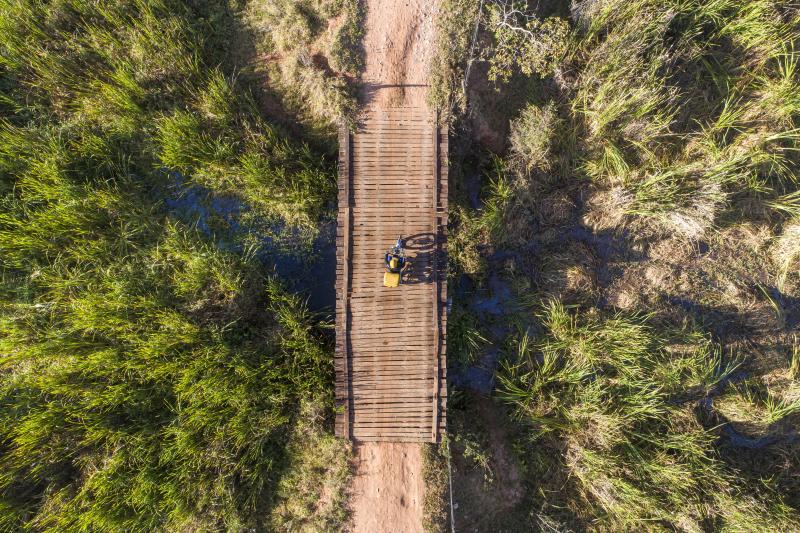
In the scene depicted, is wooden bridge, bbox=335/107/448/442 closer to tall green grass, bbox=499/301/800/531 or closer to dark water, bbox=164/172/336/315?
dark water, bbox=164/172/336/315

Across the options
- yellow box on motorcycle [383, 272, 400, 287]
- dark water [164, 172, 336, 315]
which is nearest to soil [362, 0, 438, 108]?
dark water [164, 172, 336, 315]

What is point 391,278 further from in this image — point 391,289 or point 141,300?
point 141,300

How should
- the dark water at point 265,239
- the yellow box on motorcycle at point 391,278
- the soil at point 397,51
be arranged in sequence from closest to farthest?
the yellow box on motorcycle at point 391,278, the soil at point 397,51, the dark water at point 265,239

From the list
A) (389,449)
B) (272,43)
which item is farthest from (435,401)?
(272,43)

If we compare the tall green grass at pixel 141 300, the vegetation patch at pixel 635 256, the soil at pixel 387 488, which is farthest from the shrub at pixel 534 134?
the soil at pixel 387 488

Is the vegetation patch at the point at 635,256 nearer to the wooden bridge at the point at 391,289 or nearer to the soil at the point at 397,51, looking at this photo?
the wooden bridge at the point at 391,289

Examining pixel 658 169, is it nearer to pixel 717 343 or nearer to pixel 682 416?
pixel 717 343
